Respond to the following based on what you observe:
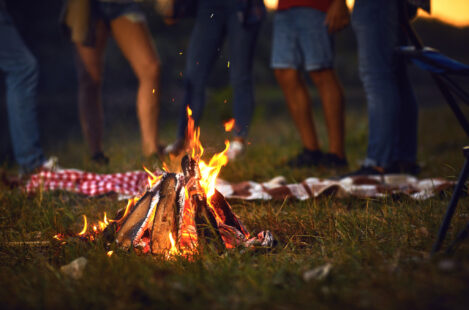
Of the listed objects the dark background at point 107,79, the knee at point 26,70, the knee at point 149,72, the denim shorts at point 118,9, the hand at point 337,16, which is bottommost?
the dark background at point 107,79

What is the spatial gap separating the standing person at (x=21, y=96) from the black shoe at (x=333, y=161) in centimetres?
226

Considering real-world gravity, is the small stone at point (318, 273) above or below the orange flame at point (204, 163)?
below

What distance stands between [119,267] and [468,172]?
1286 mm

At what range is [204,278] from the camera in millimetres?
1430

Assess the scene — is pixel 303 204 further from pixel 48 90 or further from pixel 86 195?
pixel 48 90

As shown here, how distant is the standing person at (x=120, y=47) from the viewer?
3.48 meters

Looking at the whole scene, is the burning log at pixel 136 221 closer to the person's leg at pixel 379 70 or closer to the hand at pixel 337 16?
the person's leg at pixel 379 70

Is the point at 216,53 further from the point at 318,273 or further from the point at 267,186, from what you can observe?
the point at 318,273

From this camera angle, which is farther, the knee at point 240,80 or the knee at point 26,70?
the knee at point 240,80

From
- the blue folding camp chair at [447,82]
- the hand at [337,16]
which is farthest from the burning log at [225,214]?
the hand at [337,16]

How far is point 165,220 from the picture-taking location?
5.94 ft

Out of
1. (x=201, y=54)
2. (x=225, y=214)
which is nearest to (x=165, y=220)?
(x=225, y=214)

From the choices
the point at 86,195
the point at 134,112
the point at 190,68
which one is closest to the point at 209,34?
the point at 190,68

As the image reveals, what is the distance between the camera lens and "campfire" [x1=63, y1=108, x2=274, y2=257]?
5.85 ft
